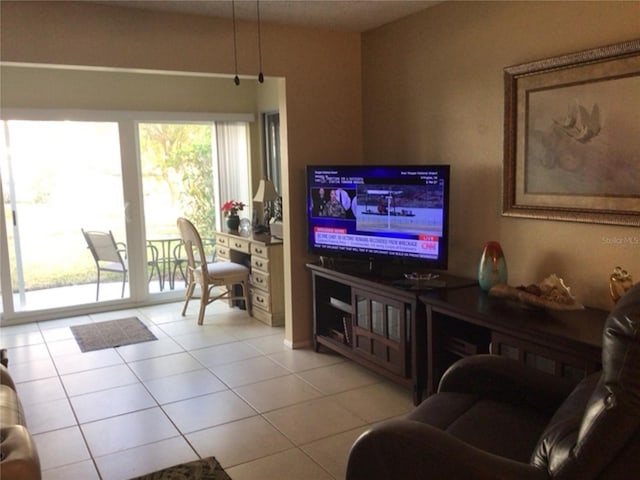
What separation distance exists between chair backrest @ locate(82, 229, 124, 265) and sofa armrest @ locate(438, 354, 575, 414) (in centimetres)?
425

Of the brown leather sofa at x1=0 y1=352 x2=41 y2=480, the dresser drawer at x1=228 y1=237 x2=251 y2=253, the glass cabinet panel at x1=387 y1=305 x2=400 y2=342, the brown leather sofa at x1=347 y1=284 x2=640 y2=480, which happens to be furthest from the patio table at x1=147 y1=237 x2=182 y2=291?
the brown leather sofa at x1=347 y1=284 x2=640 y2=480

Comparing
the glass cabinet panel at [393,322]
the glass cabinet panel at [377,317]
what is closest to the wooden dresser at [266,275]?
the glass cabinet panel at [377,317]

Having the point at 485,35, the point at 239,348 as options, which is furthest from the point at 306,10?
the point at 239,348

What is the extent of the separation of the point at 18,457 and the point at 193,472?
1.04 meters

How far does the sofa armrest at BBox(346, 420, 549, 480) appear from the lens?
163 centimetres

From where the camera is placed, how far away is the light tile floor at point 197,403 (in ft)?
9.09

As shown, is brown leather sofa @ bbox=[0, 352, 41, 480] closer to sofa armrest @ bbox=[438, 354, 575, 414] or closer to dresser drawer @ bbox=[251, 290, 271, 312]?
sofa armrest @ bbox=[438, 354, 575, 414]

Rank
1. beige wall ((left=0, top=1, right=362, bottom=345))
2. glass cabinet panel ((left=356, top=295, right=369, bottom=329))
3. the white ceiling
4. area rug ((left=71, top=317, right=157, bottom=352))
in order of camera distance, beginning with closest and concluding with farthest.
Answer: beige wall ((left=0, top=1, right=362, bottom=345)), the white ceiling, glass cabinet panel ((left=356, top=295, right=369, bottom=329)), area rug ((left=71, top=317, right=157, bottom=352))

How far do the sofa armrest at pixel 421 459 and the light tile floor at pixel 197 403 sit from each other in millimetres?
848

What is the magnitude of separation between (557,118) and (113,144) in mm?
4249

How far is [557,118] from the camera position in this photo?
9.58 feet

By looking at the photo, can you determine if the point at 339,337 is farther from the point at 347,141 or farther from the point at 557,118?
the point at 557,118

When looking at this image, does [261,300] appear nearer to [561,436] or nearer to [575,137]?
[575,137]

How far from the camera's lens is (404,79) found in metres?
4.01
